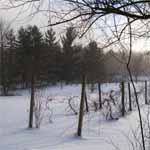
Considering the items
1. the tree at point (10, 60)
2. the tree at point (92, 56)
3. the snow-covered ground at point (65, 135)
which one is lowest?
the snow-covered ground at point (65, 135)

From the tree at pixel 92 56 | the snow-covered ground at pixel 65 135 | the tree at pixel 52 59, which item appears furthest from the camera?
the tree at pixel 52 59

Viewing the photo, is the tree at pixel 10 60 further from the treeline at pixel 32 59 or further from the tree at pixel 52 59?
the tree at pixel 52 59

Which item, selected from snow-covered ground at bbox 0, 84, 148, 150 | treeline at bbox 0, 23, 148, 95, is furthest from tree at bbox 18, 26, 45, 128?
snow-covered ground at bbox 0, 84, 148, 150

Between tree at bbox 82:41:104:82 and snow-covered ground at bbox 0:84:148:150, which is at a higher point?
tree at bbox 82:41:104:82

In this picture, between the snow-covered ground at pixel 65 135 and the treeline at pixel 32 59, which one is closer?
the snow-covered ground at pixel 65 135

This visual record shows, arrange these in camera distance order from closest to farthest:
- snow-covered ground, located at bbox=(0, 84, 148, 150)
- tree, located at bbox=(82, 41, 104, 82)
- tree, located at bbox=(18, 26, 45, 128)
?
tree, located at bbox=(82, 41, 104, 82)
snow-covered ground, located at bbox=(0, 84, 148, 150)
tree, located at bbox=(18, 26, 45, 128)

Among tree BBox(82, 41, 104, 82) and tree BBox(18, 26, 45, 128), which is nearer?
tree BBox(82, 41, 104, 82)

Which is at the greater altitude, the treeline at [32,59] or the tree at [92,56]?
the treeline at [32,59]

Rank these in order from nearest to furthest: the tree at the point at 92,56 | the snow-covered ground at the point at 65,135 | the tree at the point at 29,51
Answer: the tree at the point at 92,56
the snow-covered ground at the point at 65,135
the tree at the point at 29,51

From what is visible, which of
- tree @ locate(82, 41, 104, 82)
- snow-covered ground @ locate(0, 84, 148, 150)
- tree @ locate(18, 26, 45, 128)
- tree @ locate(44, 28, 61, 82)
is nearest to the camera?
tree @ locate(82, 41, 104, 82)

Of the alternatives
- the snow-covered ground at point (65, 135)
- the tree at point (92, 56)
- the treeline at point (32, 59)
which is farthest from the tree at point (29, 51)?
the snow-covered ground at point (65, 135)

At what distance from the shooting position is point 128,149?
4.90m

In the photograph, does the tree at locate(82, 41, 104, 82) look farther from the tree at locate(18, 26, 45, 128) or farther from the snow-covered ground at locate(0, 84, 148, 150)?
the tree at locate(18, 26, 45, 128)

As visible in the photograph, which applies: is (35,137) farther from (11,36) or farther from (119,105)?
(11,36)
